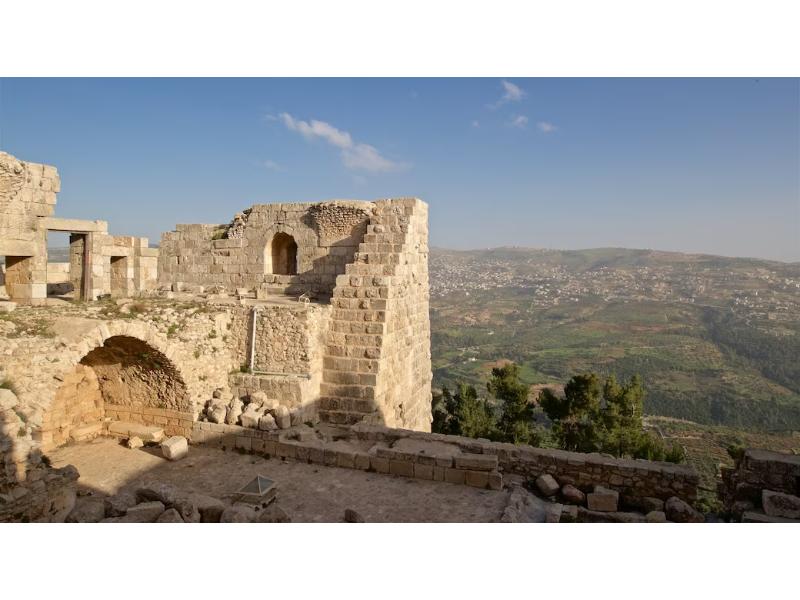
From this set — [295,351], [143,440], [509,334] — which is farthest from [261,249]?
[509,334]

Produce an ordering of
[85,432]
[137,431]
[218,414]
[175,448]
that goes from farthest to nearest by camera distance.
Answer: [85,432] → [137,431] → [218,414] → [175,448]

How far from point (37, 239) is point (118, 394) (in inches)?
133

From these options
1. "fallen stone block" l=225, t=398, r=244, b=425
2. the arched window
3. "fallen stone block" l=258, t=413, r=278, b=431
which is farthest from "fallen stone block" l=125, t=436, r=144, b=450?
the arched window

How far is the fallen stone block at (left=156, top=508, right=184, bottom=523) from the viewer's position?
213 inches

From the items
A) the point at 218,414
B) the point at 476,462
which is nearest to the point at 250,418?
the point at 218,414

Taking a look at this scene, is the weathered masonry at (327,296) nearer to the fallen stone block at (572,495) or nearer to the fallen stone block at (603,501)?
the fallen stone block at (572,495)

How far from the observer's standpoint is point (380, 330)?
978 cm

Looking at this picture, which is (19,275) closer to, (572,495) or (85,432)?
(85,432)

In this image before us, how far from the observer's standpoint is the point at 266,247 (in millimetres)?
13219

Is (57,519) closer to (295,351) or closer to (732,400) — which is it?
(295,351)

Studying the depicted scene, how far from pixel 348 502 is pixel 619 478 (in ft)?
13.8

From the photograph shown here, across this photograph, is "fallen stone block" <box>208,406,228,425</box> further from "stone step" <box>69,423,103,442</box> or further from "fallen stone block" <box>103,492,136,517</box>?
"fallen stone block" <box>103,492,136,517</box>

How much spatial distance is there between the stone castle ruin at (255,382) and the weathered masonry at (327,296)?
46 millimetres

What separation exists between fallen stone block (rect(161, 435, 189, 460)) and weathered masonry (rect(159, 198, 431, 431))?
4.89 ft
